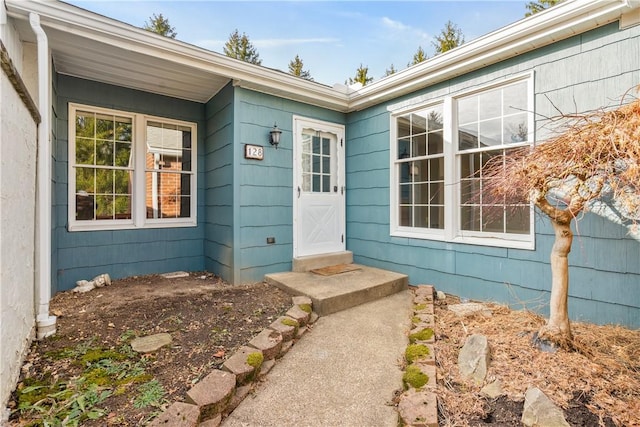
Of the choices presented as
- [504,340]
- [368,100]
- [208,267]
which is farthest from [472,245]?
[208,267]

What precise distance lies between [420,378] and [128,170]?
4.44 meters

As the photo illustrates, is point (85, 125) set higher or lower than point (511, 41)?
lower

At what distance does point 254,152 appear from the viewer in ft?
13.5

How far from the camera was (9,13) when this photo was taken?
2.65 m

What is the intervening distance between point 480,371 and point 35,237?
3.57 metres

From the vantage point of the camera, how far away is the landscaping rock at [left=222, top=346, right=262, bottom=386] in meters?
1.96

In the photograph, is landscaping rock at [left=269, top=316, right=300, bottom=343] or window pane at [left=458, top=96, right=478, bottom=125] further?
window pane at [left=458, top=96, right=478, bottom=125]

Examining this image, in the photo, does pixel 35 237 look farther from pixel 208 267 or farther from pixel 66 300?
pixel 208 267

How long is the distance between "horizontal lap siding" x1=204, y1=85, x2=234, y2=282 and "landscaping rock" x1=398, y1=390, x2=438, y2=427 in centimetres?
285

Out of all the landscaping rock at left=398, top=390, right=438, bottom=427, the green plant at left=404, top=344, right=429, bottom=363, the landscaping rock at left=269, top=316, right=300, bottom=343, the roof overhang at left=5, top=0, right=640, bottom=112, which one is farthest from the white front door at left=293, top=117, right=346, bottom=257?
the landscaping rock at left=398, top=390, right=438, bottom=427

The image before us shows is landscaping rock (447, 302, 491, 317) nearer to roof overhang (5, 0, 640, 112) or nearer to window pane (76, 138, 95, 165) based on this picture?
roof overhang (5, 0, 640, 112)

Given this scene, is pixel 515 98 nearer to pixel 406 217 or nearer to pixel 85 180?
pixel 406 217

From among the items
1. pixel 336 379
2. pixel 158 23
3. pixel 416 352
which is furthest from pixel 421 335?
pixel 158 23

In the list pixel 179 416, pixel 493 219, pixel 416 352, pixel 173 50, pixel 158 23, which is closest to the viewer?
pixel 179 416
